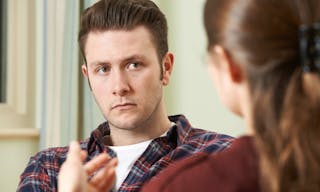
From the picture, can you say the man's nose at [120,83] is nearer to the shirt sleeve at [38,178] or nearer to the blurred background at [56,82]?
the shirt sleeve at [38,178]

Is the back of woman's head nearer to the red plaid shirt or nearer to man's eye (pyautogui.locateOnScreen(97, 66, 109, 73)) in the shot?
the red plaid shirt

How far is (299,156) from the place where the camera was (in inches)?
31.7

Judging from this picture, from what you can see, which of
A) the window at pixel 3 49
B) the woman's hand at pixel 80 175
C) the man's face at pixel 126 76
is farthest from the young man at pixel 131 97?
the window at pixel 3 49

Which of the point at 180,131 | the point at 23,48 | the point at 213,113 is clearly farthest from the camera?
the point at 23,48

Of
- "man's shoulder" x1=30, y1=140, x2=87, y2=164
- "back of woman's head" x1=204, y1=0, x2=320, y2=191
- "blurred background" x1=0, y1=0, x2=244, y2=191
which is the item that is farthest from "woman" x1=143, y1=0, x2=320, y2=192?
"blurred background" x1=0, y1=0, x2=244, y2=191

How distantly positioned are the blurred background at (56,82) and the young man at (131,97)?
55 centimetres

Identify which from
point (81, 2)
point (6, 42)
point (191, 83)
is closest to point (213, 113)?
point (191, 83)

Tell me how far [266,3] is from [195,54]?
1.59m

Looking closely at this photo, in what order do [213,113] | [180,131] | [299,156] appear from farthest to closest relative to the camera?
[213,113] < [180,131] < [299,156]

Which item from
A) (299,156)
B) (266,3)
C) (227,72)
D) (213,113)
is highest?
(266,3)

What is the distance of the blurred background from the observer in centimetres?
237

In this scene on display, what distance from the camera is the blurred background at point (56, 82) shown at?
93.1 inches

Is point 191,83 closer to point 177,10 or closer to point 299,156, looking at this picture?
point 177,10

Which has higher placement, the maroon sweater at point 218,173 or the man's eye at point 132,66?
the man's eye at point 132,66
